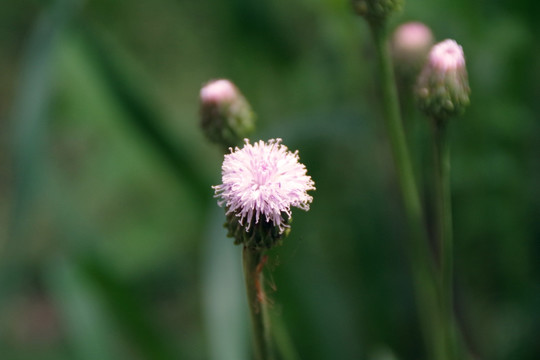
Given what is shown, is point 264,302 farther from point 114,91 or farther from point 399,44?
point 114,91

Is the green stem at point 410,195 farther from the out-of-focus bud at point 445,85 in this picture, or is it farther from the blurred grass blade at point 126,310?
the blurred grass blade at point 126,310

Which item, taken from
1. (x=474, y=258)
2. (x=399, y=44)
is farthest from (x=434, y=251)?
(x=399, y=44)

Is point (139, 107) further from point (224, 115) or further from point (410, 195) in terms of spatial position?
point (410, 195)

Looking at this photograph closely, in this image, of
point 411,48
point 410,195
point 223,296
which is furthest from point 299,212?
point 410,195

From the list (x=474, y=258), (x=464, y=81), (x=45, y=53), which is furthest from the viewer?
(x=474, y=258)

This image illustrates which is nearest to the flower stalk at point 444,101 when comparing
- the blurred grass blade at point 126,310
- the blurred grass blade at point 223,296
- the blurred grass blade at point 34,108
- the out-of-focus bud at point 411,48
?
the out-of-focus bud at point 411,48

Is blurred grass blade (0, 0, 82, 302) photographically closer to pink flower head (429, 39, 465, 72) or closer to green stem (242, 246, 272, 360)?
green stem (242, 246, 272, 360)
